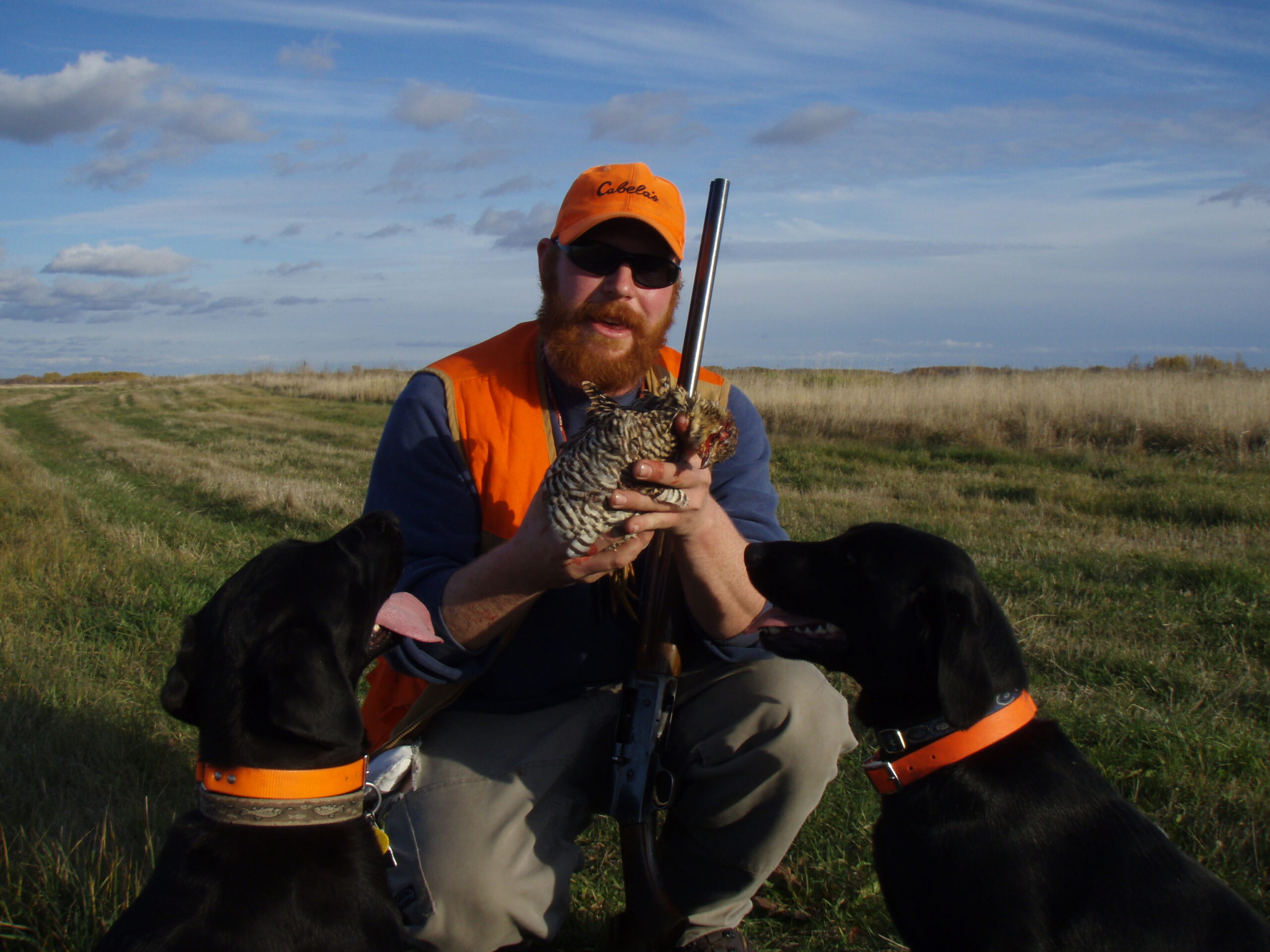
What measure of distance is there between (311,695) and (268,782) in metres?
0.28

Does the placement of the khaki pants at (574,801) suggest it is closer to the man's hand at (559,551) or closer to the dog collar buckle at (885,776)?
the dog collar buckle at (885,776)

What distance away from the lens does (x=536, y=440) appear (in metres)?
3.49

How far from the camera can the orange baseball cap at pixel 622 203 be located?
3.60 metres

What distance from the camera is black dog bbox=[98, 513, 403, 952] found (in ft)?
8.06

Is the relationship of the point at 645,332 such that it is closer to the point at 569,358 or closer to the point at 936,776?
the point at 569,358

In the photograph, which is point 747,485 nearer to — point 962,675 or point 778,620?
point 778,620

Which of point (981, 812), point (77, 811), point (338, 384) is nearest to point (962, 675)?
point (981, 812)

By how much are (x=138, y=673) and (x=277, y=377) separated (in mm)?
51273

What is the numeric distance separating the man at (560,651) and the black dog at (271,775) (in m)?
0.40

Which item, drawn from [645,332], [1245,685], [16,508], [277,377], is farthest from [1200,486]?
[277,377]

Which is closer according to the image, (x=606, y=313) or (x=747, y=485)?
(x=606, y=313)

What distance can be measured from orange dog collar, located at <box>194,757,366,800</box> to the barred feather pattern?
964 millimetres

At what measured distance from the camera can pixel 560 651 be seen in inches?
134

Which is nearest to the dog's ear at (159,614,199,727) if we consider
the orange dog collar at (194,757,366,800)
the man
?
the orange dog collar at (194,757,366,800)
